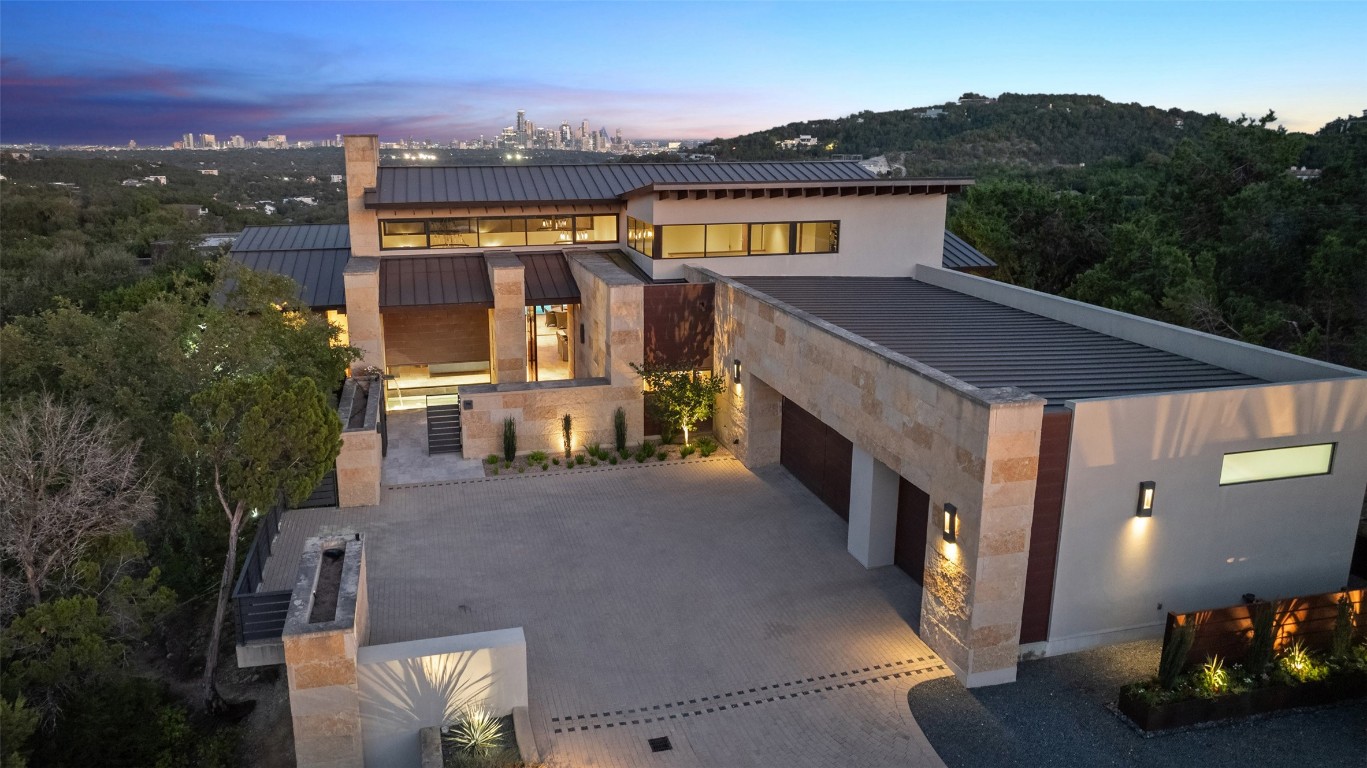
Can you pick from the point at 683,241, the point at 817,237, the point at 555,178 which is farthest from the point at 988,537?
the point at 555,178

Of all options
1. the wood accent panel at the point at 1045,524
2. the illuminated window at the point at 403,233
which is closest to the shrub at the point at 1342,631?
the wood accent panel at the point at 1045,524

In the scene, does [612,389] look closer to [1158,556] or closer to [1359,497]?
[1158,556]

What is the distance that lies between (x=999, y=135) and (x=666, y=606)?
67035 mm

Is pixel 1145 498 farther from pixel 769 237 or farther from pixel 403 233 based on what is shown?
pixel 403 233

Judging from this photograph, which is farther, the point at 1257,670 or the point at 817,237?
the point at 817,237

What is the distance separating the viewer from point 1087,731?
11102 mm

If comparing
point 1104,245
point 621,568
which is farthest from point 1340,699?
point 1104,245

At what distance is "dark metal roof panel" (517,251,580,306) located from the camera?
84.6 ft

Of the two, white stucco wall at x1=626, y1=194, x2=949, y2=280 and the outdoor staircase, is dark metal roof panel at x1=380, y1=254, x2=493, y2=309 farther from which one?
white stucco wall at x1=626, y1=194, x2=949, y2=280

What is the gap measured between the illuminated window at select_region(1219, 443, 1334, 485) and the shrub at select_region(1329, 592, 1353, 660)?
1.81m

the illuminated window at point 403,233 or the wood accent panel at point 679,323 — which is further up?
the illuminated window at point 403,233

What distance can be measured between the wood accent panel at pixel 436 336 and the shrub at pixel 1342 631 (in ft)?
78.7

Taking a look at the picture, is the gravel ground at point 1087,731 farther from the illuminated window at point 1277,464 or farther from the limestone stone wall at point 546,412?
the limestone stone wall at point 546,412

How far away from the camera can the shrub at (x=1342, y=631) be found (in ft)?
38.7
